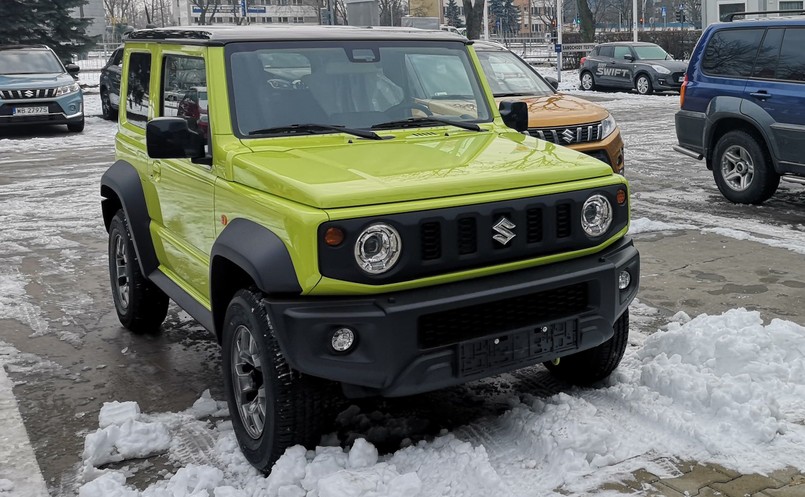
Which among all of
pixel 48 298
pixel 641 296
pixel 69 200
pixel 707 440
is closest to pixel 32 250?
pixel 48 298

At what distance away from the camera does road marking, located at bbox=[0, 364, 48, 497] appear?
399 centimetres

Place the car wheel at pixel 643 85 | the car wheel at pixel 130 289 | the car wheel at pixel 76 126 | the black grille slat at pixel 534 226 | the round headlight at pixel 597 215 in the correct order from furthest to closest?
the car wheel at pixel 643 85
the car wheel at pixel 76 126
the car wheel at pixel 130 289
the round headlight at pixel 597 215
the black grille slat at pixel 534 226

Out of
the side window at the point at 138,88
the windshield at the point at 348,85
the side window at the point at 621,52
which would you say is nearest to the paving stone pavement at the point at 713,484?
the windshield at the point at 348,85

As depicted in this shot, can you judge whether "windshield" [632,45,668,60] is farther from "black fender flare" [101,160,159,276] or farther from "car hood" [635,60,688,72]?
"black fender flare" [101,160,159,276]

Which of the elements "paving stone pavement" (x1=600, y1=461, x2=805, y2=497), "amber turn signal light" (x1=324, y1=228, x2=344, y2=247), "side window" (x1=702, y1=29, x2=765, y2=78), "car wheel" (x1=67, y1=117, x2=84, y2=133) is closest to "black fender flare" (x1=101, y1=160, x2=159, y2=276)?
"amber turn signal light" (x1=324, y1=228, x2=344, y2=247)

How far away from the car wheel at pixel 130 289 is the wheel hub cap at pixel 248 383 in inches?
74.0

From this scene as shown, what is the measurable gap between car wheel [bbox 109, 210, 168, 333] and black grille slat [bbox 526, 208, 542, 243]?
2.82 metres

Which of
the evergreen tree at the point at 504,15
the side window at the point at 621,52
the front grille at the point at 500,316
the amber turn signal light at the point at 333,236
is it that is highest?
the evergreen tree at the point at 504,15

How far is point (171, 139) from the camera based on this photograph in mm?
4305

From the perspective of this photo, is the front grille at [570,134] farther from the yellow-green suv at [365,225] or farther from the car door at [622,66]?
the car door at [622,66]

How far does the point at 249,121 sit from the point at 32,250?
5315 millimetres

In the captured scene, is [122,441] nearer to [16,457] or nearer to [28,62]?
[16,457]

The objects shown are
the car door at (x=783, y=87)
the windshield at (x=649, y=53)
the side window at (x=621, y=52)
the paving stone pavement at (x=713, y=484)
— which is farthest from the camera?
the side window at (x=621, y=52)

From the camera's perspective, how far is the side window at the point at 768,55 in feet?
30.1
